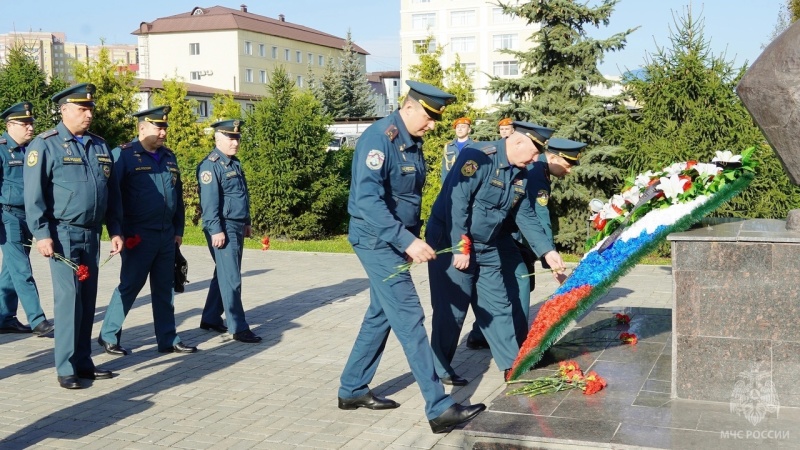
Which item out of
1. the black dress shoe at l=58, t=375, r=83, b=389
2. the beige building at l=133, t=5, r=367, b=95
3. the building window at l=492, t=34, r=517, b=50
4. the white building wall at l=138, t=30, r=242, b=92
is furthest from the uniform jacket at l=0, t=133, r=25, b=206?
the white building wall at l=138, t=30, r=242, b=92

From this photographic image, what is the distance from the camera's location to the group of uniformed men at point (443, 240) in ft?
16.3

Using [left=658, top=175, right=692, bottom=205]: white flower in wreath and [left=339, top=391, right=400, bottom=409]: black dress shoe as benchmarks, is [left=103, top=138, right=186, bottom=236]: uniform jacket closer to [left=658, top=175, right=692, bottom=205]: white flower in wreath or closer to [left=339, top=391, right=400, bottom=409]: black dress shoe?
[left=339, top=391, right=400, bottom=409]: black dress shoe

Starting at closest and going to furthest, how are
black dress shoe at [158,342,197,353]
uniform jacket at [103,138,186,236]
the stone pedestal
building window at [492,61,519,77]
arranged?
the stone pedestal → uniform jacket at [103,138,186,236] → black dress shoe at [158,342,197,353] → building window at [492,61,519,77]

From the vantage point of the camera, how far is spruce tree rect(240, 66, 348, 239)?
15.4 meters

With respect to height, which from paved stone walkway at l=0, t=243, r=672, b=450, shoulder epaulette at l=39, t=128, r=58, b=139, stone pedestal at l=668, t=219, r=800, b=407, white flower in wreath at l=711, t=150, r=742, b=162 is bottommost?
paved stone walkway at l=0, t=243, r=672, b=450

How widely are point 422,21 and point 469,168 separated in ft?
208

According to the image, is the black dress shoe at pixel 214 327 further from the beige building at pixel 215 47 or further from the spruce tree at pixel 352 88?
the beige building at pixel 215 47

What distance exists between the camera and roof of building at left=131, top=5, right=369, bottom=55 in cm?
7088

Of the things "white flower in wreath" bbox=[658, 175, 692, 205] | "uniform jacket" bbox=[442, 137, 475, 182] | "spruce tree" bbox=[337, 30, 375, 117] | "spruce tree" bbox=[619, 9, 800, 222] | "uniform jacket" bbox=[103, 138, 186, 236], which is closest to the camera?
"white flower in wreath" bbox=[658, 175, 692, 205]

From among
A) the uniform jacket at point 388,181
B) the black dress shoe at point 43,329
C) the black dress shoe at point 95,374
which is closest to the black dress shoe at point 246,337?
the black dress shoe at point 95,374

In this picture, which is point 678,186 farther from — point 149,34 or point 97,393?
point 149,34

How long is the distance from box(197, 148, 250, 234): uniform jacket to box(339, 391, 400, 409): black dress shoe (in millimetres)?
2585

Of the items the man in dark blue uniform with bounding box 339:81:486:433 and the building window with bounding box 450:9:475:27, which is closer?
the man in dark blue uniform with bounding box 339:81:486:433

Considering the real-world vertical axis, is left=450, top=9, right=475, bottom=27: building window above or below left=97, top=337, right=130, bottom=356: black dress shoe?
above
